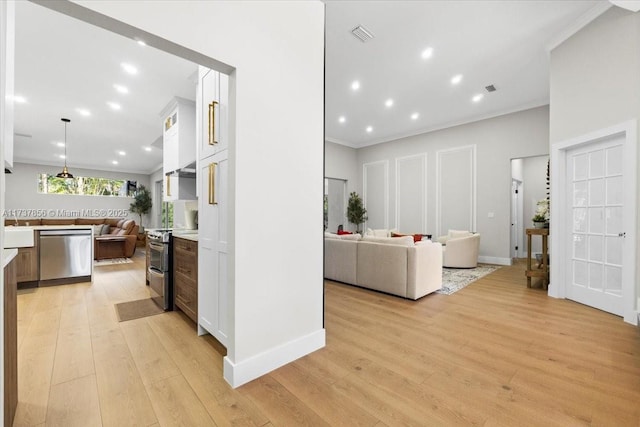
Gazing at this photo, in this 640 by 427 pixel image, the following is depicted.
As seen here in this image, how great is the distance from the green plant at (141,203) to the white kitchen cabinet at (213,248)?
388 inches

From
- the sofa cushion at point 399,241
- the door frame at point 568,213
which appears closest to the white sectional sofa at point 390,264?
the sofa cushion at point 399,241

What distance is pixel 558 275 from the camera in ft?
11.9

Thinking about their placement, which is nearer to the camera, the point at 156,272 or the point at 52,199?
the point at 156,272

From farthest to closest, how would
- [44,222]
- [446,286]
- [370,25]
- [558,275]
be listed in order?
[44,222] → [446,286] → [558,275] → [370,25]

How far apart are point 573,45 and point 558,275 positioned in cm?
297

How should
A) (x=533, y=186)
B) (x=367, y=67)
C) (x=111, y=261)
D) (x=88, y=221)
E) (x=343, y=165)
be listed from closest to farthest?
(x=367, y=67) → (x=111, y=261) → (x=533, y=186) → (x=343, y=165) → (x=88, y=221)

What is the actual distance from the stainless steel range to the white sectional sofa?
7.82ft

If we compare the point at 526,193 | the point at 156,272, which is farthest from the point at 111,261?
the point at 526,193

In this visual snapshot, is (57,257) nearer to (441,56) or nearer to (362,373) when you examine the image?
(362,373)

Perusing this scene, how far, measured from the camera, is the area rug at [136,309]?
2971mm

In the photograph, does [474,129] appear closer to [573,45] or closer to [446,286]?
[573,45]

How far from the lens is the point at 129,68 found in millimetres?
3719

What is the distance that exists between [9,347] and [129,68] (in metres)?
3.73

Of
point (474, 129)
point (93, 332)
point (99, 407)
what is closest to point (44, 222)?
point (93, 332)
